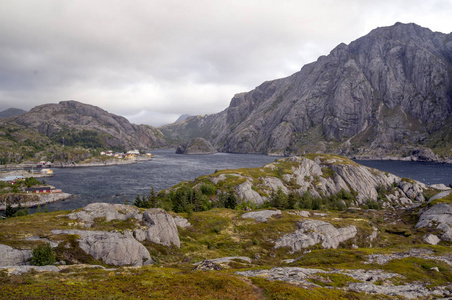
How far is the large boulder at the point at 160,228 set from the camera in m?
51.8

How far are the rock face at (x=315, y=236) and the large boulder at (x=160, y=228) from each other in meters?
26.0

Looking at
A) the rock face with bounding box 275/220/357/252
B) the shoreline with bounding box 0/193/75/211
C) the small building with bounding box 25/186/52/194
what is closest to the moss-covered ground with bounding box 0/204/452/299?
the rock face with bounding box 275/220/357/252

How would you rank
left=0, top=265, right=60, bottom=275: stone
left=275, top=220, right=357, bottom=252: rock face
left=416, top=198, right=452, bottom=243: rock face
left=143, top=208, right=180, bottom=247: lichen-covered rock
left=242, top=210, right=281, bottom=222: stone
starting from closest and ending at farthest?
left=0, top=265, right=60, bottom=275: stone → left=143, top=208, right=180, bottom=247: lichen-covered rock → left=275, top=220, right=357, bottom=252: rock face → left=242, top=210, right=281, bottom=222: stone → left=416, top=198, right=452, bottom=243: rock face

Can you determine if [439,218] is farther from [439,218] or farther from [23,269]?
[23,269]

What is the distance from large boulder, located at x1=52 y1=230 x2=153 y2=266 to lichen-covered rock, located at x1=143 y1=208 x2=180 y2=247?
7221mm

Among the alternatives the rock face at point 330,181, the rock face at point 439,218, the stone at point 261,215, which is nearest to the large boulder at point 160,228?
the stone at point 261,215

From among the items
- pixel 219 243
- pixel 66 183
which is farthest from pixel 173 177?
pixel 219 243

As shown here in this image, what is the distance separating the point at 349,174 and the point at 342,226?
83.8m

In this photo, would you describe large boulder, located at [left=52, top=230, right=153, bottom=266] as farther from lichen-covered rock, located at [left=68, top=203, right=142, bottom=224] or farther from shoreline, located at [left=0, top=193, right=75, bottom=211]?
shoreline, located at [left=0, top=193, right=75, bottom=211]

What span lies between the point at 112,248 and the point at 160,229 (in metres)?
13.8

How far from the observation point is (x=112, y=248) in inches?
1598

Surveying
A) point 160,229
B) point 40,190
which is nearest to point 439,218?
point 160,229

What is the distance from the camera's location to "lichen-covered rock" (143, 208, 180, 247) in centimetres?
5184

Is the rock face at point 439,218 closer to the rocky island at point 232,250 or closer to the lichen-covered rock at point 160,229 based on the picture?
the rocky island at point 232,250
